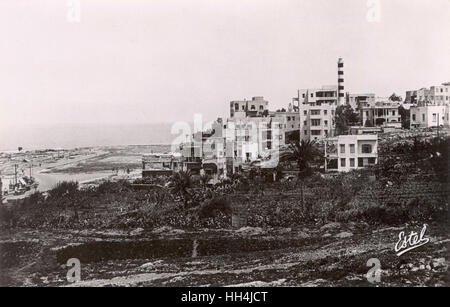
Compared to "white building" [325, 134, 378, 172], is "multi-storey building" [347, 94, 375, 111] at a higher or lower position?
higher

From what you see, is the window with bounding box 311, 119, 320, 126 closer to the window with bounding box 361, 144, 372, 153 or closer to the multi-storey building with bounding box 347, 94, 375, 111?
the multi-storey building with bounding box 347, 94, 375, 111

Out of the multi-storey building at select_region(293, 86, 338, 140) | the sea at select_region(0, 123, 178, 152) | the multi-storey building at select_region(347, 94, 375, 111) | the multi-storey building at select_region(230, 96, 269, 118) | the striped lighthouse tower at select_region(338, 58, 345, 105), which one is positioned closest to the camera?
the striped lighthouse tower at select_region(338, 58, 345, 105)

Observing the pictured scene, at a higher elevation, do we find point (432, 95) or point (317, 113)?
point (432, 95)

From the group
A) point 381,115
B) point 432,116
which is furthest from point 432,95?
point 381,115

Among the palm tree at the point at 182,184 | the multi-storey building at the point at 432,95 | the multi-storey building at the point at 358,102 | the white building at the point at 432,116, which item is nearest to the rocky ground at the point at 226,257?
the palm tree at the point at 182,184

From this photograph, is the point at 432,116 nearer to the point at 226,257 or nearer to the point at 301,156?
the point at 301,156

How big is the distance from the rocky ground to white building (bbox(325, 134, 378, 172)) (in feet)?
4.93

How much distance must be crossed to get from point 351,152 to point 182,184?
369 centimetres

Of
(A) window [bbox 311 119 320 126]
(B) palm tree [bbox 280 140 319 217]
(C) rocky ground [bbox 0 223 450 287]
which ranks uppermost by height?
(A) window [bbox 311 119 320 126]

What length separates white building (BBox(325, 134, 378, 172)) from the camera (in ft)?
35.4

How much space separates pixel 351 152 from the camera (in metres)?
10.9

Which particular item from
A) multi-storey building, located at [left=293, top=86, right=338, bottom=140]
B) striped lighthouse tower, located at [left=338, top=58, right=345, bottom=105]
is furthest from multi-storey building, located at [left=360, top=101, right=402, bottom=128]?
striped lighthouse tower, located at [left=338, top=58, right=345, bottom=105]
